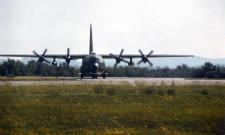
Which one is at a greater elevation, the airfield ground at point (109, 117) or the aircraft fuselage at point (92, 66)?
the aircraft fuselage at point (92, 66)

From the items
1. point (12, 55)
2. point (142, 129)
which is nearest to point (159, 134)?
point (142, 129)

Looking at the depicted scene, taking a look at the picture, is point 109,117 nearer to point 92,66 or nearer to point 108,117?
point 108,117

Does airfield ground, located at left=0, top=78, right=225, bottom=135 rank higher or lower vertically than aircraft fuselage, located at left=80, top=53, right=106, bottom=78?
lower

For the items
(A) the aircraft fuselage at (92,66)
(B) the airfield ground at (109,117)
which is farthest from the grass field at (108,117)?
(A) the aircraft fuselage at (92,66)

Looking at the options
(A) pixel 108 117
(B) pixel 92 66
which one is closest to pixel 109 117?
(A) pixel 108 117

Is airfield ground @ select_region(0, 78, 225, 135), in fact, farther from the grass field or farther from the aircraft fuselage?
the aircraft fuselage

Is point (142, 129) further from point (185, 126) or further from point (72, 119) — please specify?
point (72, 119)

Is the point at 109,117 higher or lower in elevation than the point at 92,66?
lower

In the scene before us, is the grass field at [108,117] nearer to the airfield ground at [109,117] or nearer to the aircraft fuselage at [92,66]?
the airfield ground at [109,117]

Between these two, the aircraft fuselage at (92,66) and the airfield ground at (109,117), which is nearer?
the airfield ground at (109,117)

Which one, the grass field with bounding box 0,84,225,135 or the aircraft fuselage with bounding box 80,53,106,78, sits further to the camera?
the aircraft fuselage with bounding box 80,53,106,78

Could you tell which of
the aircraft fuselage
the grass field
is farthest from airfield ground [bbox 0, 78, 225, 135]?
the aircraft fuselage

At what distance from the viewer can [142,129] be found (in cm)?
1389

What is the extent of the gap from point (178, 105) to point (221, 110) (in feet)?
8.94
